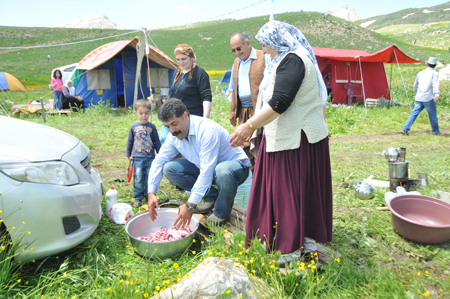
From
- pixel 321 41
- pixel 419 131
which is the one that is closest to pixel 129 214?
pixel 419 131

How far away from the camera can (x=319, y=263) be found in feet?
7.55

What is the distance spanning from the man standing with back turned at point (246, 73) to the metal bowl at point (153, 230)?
131 cm

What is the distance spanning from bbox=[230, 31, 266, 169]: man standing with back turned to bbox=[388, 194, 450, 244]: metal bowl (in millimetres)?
1689

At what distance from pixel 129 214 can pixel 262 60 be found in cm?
231

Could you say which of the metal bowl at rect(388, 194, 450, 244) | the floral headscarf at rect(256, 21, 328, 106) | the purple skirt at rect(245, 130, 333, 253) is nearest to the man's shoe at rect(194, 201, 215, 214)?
the purple skirt at rect(245, 130, 333, 253)

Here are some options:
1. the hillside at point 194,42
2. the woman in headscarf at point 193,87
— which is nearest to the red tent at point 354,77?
the woman in headscarf at point 193,87

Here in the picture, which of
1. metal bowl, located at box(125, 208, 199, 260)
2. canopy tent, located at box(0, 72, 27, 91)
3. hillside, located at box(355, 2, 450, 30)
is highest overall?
hillside, located at box(355, 2, 450, 30)

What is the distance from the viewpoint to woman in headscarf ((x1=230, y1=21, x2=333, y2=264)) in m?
2.10

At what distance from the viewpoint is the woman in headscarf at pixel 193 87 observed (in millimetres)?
3746

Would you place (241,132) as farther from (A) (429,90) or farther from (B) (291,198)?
(A) (429,90)

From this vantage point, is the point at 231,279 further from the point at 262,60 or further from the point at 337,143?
the point at 337,143

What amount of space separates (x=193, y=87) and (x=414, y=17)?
410 ft

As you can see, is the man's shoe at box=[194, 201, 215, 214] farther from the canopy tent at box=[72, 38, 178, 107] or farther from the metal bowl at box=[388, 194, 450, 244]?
the canopy tent at box=[72, 38, 178, 107]

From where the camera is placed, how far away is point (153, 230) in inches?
117
